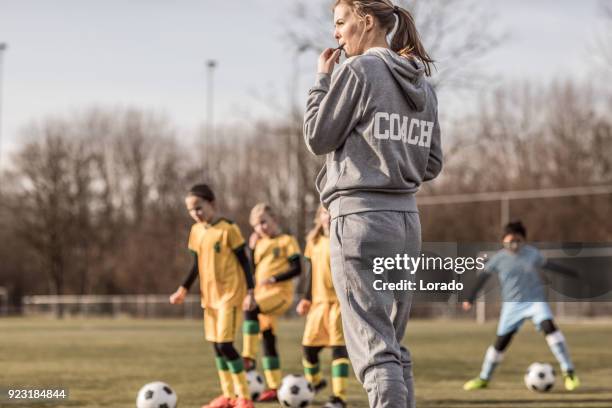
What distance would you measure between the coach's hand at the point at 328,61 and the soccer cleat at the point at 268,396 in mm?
5719

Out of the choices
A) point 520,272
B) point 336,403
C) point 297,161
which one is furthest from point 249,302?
point 297,161

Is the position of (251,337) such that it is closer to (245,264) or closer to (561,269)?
(245,264)

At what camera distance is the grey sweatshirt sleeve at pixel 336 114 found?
407 centimetres

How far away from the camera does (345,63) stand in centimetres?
413

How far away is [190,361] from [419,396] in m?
Result: 5.84

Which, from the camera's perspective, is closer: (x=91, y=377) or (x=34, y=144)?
(x=91, y=377)

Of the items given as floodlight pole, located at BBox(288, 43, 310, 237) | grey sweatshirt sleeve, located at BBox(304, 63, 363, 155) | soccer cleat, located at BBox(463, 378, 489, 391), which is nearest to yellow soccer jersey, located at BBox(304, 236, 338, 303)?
soccer cleat, located at BBox(463, 378, 489, 391)

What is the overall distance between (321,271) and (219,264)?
1107 mm

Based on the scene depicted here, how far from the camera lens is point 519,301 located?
36.4 feet

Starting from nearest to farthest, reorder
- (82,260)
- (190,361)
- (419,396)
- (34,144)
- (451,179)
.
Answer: (419,396), (190,361), (451,179), (34,144), (82,260)

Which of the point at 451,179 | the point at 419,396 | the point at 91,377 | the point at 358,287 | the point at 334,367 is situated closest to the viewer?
the point at 358,287

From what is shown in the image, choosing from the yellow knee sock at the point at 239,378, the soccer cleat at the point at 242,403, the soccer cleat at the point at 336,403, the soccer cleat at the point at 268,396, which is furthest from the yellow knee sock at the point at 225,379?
the soccer cleat at the point at 268,396

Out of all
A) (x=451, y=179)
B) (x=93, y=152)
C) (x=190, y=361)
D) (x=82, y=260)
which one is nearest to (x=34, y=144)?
(x=93, y=152)

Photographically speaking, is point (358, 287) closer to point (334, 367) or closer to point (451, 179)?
point (334, 367)
